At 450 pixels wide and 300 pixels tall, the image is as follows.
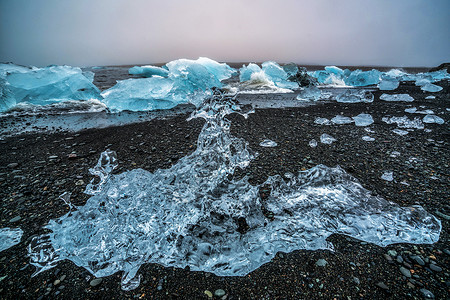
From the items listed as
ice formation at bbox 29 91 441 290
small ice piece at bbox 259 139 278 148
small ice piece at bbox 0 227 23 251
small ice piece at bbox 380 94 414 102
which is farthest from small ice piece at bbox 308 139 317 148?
small ice piece at bbox 380 94 414 102

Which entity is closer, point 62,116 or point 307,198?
point 307,198

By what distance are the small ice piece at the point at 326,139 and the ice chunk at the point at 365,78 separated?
34.1 ft

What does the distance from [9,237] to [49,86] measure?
24.0ft

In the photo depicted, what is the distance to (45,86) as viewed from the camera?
6.96m

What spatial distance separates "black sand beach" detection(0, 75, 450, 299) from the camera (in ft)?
4.41

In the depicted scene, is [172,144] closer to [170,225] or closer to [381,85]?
[170,225]

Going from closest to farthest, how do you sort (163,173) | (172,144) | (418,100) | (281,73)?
(163,173), (172,144), (418,100), (281,73)

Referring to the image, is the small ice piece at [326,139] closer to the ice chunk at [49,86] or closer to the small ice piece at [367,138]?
the small ice piece at [367,138]

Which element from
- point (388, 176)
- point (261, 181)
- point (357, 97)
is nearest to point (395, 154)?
point (388, 176)

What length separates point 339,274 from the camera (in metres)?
1.40

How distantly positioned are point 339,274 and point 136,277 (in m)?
1.42

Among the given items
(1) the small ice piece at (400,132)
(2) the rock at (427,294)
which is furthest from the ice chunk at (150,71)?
(2) the rock at (427,294)

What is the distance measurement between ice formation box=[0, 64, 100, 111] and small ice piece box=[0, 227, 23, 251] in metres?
6.74

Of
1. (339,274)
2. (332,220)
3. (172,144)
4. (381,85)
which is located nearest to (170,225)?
(339,274)
